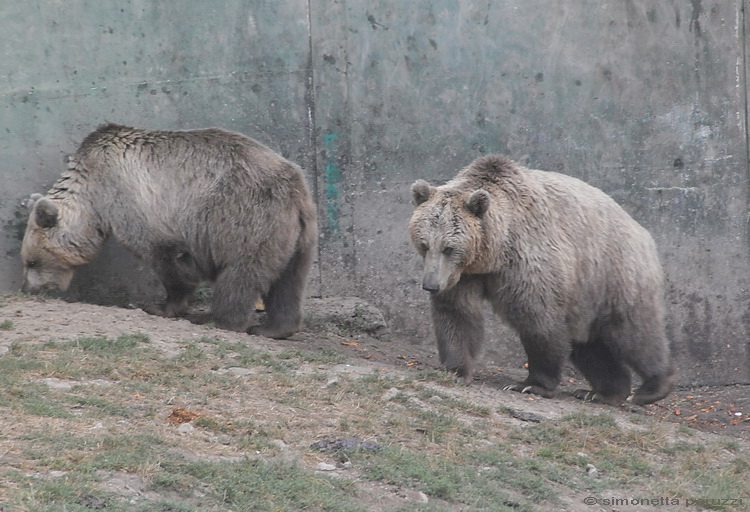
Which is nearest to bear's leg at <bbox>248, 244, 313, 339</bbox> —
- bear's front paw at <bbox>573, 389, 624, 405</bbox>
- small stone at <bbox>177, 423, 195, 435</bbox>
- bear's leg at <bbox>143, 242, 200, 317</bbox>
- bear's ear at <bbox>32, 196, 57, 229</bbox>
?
bear's leg at <bbox>143, 242, 200, 317</bbox>

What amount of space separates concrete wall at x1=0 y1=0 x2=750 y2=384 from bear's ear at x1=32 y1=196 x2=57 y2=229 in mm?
495

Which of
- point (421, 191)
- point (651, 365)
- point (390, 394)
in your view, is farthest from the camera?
point (651, 365)

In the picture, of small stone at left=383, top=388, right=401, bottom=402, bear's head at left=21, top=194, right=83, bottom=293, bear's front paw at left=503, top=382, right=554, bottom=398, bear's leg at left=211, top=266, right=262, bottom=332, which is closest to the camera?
small stone at left=383, top=388, right=401, bottom=402

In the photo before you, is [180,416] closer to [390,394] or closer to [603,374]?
[390,394]

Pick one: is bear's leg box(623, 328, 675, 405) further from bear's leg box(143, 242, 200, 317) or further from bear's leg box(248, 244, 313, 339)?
bear's leg box(143, 242, 200, 317)

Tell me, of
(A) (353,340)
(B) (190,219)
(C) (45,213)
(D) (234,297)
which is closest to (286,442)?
(D) (234,297)

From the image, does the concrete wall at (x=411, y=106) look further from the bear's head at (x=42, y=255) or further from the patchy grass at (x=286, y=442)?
the patchy grass at (x=286, y=442)

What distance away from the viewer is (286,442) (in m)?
5.73

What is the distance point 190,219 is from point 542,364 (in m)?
3.12

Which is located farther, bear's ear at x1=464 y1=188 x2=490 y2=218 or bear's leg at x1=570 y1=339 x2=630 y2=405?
bear's leg at x1=570 y1=339 x2=630 y2=405

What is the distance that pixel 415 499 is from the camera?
5273mm

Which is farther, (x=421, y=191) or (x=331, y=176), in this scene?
(x=331, y=176)

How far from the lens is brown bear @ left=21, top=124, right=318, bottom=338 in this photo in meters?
8.84

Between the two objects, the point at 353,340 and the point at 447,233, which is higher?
the point at 447,233
